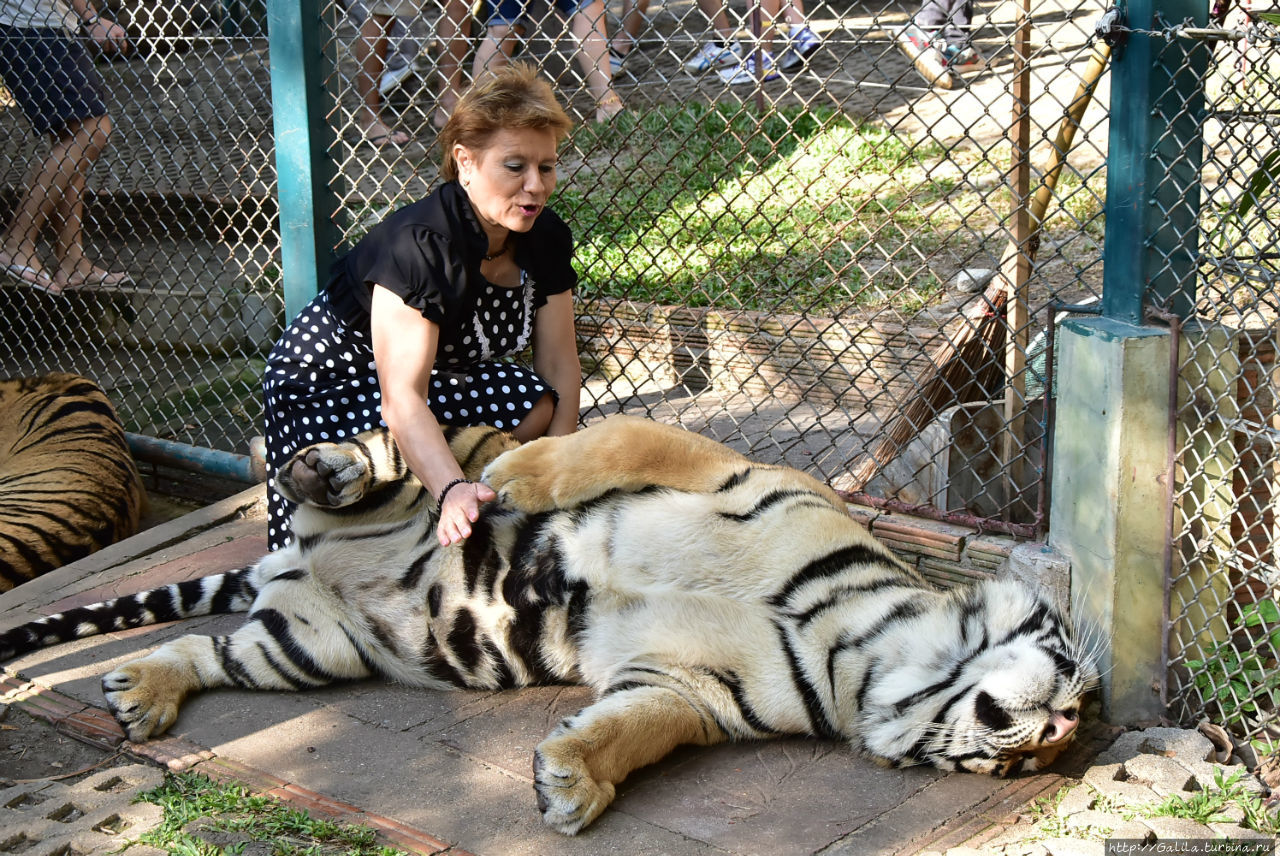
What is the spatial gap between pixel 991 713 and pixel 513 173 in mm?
1759

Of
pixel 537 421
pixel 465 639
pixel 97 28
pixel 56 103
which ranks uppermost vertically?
pixel 97 28

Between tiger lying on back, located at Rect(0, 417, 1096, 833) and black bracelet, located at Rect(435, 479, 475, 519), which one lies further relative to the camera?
black bracelet, located at Rect(435, 479, 475, 519)

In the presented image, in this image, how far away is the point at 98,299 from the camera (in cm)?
630

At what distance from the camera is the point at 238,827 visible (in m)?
2.43

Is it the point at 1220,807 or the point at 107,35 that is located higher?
the point at 107,35

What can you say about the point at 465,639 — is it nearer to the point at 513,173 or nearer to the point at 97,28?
the point at 513,173

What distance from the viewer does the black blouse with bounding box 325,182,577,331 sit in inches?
121

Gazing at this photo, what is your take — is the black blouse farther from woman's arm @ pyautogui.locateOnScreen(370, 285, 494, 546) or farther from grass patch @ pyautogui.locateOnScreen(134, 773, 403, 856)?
grass patch @ pyautogui.locateOnScreen(134, 773, 403, 856)

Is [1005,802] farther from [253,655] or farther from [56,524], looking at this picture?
[56,524]

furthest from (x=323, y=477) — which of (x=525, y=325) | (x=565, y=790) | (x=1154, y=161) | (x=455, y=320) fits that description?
(x=1154, y=161)

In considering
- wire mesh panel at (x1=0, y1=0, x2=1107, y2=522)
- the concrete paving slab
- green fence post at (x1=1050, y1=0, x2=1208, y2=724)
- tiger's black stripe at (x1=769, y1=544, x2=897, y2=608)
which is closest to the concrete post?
green fence post at (x1=1050, y1=0, x2=1208, y2=724)

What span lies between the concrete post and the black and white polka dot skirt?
1.52 metres

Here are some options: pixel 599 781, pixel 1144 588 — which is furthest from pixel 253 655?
pixel 1144 588

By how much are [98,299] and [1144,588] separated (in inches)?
217
